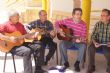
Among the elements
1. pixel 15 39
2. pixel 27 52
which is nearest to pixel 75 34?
pixel 27 52

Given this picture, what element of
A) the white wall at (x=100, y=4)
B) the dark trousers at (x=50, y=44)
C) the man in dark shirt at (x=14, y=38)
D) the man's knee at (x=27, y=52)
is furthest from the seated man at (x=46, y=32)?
the white wall at (x=100, y=4)

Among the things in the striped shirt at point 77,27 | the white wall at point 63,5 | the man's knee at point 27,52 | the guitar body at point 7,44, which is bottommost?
the man's knee at point 27,52

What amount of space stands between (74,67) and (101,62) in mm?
673

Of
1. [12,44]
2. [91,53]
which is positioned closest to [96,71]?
[91,53]

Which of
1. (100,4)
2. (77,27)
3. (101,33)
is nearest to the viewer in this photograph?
(101,33)

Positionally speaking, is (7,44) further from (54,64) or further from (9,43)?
(54,64)

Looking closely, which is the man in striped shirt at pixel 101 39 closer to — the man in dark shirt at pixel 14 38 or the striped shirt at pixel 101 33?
the striped shirt at pixel 101 33

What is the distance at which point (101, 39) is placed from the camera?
4297 millimetres

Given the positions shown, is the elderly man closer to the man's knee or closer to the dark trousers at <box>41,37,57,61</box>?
the dark trousers at <box>41,37,57,61</box>

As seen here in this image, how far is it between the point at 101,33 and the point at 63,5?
7.08 ft

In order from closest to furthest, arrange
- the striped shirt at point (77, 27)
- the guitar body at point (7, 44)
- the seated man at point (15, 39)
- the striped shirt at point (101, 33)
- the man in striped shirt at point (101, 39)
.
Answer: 1. the seated man at point (15, 39)
2. the guitar body at point (7, 44)
3. the man in striped shirt at point (101, 39)
4. the striped shirt at point (101, 33)
5. the striped shirt at point (77, 27)

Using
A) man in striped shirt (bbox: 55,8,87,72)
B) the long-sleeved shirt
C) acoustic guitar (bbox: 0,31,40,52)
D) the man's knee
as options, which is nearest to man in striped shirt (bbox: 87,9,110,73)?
man in striped shirt (bbox: 55,8,87,72)

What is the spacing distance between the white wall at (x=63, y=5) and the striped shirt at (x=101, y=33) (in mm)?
2006

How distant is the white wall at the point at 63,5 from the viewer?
6203 mm
